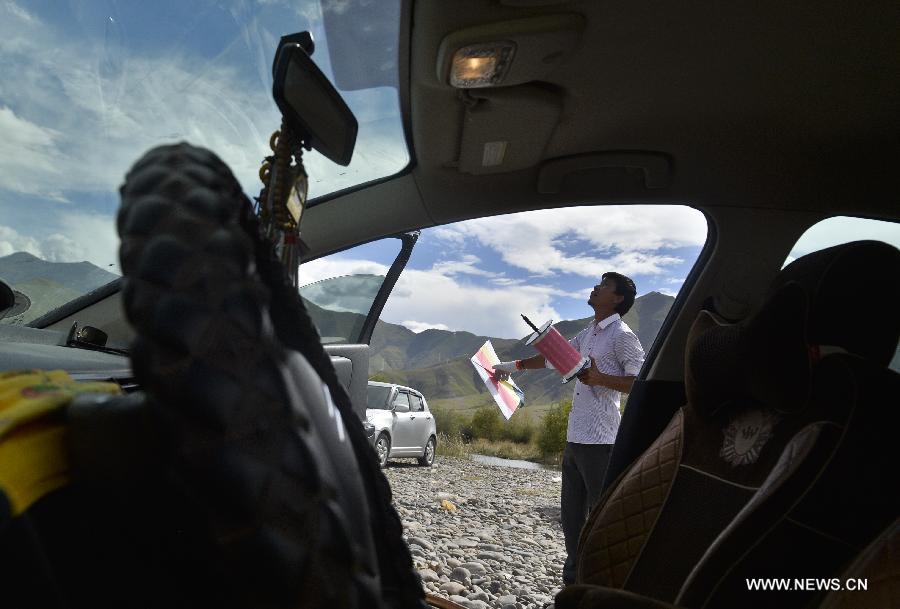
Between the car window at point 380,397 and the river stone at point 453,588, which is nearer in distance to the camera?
the river stone at point 453,588

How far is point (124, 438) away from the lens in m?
0.41

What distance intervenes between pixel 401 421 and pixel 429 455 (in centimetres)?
162

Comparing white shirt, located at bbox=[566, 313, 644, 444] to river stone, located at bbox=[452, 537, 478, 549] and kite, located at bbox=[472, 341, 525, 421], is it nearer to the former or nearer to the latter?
Answer: kite, located at bbox=[472, 341, 525, 421]

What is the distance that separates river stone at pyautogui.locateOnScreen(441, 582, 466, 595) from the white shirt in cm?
130

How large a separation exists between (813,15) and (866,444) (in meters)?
1.20

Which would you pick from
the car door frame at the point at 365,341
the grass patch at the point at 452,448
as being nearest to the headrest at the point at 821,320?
the car door frame at the point at 365,341

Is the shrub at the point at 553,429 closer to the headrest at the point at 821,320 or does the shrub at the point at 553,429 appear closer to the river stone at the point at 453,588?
the river stone at the point at 453,588

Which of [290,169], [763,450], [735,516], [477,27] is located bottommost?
[735,516]

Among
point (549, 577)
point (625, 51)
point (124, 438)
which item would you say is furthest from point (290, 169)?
point (549, 577)

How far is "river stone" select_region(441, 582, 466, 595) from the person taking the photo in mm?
3882

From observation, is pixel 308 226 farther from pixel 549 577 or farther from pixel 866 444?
pixel 549 577

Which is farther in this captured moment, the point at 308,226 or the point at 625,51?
the point at 308,226

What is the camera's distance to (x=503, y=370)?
366 cm

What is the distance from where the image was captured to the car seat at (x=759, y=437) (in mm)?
1173
